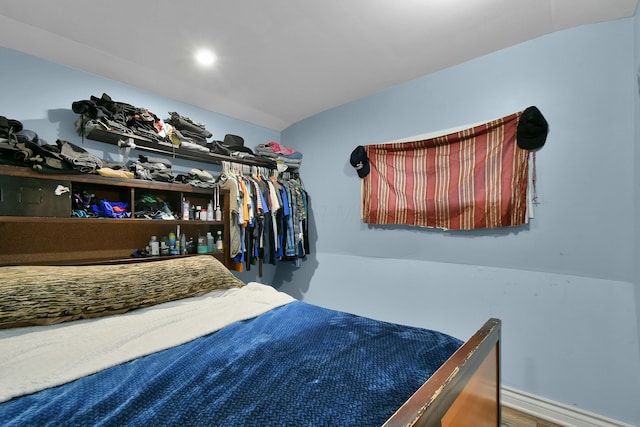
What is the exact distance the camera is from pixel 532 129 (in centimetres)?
179

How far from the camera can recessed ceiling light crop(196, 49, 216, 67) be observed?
1.97m

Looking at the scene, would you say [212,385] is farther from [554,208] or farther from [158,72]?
[158,72]

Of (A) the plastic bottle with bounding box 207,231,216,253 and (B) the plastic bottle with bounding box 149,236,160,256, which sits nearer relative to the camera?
(B) the plastic bottle with bounding box 149,236,160,256

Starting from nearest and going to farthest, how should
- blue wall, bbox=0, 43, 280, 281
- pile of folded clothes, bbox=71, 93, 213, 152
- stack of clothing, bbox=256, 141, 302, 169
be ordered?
blue wall, bbox=0, 43, 280, 281 < pile of folded clothes, bbox=71, 93, 213, 152 < stack of clothing, bbox=256, 141, 302, 169

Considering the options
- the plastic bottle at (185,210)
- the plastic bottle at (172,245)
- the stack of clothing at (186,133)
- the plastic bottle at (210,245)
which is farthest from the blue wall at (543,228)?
the plastic bottle at (210,245)

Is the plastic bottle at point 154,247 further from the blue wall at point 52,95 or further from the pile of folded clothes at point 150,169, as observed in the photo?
the blue wall at point 52,95

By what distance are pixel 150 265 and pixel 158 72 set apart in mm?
1612

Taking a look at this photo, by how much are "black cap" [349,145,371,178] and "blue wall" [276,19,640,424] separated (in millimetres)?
374

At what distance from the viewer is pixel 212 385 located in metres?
0.82

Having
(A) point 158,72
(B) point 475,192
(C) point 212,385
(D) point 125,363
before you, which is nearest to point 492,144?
(B) point 475,192

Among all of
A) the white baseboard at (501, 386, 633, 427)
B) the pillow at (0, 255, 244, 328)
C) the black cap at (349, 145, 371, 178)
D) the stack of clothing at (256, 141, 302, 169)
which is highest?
the stack of clothing at (256, 141, 302, 169)

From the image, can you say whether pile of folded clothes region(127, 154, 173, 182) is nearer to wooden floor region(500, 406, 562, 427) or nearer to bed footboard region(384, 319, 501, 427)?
bed footboard region(384, 319, 501, 427)

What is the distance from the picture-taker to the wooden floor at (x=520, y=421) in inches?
66.0

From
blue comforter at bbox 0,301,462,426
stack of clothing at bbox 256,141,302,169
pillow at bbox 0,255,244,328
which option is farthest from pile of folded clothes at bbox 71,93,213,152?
blue comforter at bbox 0,301,462,426
